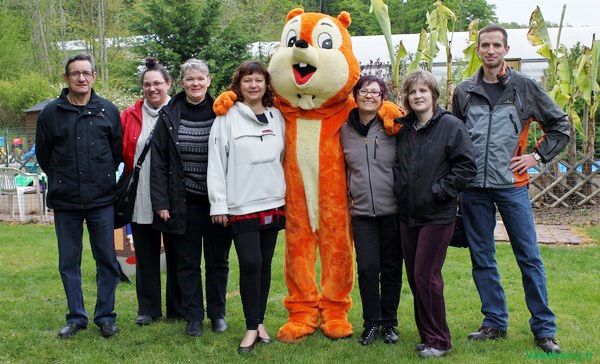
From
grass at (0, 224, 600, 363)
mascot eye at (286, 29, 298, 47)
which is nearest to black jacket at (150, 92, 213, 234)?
grass at (0, 224, 600, 363)

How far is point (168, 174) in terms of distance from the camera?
15.0ft

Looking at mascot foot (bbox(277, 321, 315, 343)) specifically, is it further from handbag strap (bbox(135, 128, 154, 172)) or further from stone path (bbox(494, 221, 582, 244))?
stone path (bbox(494, 221, 582, 244))

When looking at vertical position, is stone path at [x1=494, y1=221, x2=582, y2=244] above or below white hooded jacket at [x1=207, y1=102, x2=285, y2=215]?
below

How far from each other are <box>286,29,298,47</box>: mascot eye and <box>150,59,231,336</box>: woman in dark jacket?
648 millimetres

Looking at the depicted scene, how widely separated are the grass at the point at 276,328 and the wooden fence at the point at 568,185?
3834 millimetres

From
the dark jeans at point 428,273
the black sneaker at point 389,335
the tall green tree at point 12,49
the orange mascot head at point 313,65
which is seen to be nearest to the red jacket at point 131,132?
the orange mascot head at point 313,65

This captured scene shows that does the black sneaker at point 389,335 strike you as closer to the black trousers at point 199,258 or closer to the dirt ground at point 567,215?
the black trousers at point 199,258

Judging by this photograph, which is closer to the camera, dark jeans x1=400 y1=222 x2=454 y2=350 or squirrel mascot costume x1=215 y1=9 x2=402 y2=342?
dark jeans x1=400 y1=222 x2=454 y2=350

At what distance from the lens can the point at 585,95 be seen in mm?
10391

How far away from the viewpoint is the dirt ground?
394 inches

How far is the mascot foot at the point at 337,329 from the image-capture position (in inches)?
184

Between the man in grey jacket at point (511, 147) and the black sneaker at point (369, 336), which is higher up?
the man in grey jacket at point (511, 147)

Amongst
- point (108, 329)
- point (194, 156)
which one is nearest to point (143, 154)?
point (194, 156)

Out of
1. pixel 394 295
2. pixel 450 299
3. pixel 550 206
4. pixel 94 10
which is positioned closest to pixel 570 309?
A: pixel 450 299
